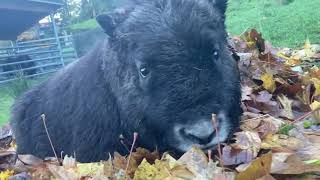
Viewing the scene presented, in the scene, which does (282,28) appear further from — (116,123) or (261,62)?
(116,123)

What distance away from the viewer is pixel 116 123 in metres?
3.52

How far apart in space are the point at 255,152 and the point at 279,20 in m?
8.33

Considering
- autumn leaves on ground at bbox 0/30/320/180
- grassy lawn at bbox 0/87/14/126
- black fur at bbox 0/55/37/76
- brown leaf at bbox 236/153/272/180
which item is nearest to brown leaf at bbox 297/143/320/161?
autumn leaves on ground at bbox 0/30/320/180

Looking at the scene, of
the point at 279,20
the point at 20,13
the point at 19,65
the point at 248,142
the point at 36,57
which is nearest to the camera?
the point at 248,142

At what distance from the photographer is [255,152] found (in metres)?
2.54

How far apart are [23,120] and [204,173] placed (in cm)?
259

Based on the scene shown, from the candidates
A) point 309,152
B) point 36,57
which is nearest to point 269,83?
point 309,152

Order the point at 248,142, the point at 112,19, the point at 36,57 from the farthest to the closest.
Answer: the point at 36,57, the point at 112,19, the point at 248,142

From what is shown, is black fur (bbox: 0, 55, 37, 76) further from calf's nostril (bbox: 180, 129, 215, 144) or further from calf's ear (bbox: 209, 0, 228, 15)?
calf's nostril (bbox: 180, 129, 215, 144)

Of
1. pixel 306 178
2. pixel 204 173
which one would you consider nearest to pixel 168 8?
pixel 204 173

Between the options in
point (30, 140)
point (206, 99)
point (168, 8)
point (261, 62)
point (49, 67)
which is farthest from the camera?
point (49, 67)

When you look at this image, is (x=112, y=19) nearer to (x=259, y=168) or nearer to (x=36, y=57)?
(x=259, y=168)

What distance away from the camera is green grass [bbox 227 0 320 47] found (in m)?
8.38

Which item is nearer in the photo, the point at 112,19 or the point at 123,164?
the point at 123,164
